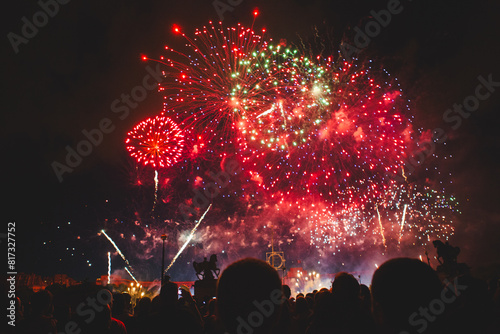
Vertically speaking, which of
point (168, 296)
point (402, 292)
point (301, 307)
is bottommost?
point (301, 307)

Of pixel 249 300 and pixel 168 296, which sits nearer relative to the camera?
pixel 249 300

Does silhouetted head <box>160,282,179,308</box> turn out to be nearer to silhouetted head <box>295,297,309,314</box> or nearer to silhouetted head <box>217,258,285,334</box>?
silhouetted head <box>217,258,285,334</box>

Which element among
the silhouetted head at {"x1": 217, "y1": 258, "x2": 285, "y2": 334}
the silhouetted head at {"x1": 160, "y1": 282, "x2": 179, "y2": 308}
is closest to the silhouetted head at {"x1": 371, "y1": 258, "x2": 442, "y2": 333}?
the silhouetted head at {"x1": 217, "y1": 258, "x2": 285, "y2": 334}

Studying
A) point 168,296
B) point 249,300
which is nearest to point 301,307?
point 168,296

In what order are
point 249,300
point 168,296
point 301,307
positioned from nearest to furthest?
point 249,300
point 168,296
point 301,307

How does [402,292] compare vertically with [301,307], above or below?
above

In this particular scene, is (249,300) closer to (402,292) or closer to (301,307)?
(402,292)

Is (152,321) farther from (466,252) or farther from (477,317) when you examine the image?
(466,252)
